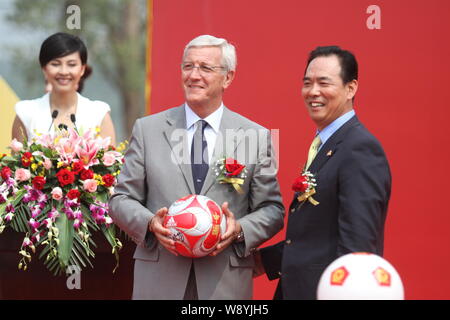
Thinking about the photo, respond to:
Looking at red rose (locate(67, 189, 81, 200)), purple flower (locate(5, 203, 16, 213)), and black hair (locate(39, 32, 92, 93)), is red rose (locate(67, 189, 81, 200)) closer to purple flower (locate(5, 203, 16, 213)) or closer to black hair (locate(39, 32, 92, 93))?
purple flower (locate(5, 203, 16, 213))

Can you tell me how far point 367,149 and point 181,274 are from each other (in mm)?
970

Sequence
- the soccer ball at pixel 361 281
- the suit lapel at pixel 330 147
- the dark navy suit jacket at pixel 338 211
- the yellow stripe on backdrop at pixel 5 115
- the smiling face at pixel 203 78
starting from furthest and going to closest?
the yellow stripe on backdrop at pixel 5 115 < the smiling face at pixel 203 78 < the suit lapel at pixel 330 147 < the dark navy suit jacket at pixel 338 211 < the soccer ball at pixel 361 281

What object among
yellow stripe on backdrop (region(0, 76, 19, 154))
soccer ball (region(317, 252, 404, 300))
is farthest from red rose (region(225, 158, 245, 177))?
yellow stripe on backdrop (region(0, 76, 19, 154))

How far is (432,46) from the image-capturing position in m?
5.48

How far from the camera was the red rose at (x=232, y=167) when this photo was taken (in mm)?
3617

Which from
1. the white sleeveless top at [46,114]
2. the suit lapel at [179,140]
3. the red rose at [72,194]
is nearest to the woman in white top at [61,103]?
the white sleeveless top at [46,114]

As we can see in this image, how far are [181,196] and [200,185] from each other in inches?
4.1

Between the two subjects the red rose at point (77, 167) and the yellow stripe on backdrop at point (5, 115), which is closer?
the red rose at point (77, 167)

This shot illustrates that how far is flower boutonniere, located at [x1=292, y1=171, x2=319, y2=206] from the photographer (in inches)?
138

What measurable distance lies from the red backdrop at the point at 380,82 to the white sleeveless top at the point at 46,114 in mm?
561

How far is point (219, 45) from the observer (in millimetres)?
3812

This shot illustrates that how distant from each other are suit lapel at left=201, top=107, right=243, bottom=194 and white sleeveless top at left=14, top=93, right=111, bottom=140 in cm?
163

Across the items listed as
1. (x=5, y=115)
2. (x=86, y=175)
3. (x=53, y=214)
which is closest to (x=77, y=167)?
(x=86, y=175)

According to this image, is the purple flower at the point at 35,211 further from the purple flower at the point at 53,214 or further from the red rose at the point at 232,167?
the red rose at the point at 232,167
